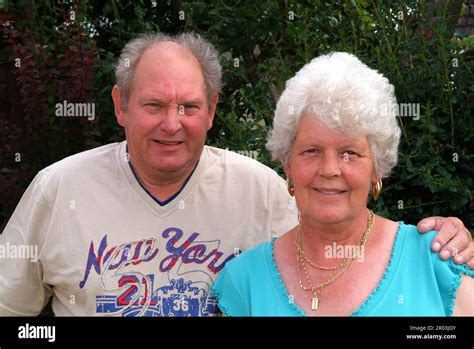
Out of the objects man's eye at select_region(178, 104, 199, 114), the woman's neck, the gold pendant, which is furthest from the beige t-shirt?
the gold pendant

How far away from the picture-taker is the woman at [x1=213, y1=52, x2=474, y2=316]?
241 cm

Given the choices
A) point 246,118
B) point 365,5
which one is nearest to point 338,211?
point 246,118

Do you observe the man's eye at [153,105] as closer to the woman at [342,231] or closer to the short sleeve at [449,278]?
the woman at [342,231]

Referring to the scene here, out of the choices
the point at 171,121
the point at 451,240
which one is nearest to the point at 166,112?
the point at 171,121

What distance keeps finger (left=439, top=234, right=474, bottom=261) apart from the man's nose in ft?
3.53

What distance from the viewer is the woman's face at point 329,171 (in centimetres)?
242

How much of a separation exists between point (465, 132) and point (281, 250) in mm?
1641

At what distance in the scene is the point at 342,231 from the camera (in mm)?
2570

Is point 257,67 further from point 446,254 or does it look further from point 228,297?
point 446,254

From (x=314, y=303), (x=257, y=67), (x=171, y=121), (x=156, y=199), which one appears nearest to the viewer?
(x=314, y=303)

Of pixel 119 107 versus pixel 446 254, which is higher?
pixel 119 107

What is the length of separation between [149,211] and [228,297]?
0.50 m

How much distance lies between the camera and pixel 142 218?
289 cm
